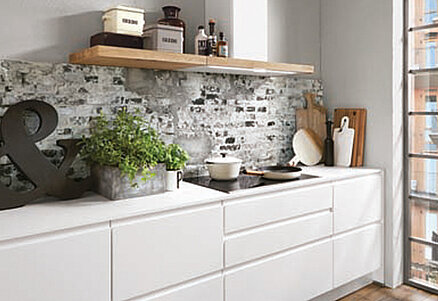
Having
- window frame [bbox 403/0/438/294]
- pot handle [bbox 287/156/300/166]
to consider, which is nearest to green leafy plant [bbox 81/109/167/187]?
pot handle [bbox 287/156/300/166]

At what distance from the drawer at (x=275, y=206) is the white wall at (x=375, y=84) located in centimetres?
69

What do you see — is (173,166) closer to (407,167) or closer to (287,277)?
(287,277)

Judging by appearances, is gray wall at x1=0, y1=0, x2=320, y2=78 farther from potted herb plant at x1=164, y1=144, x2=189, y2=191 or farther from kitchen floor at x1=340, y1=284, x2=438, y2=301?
kitchen floor at x1=340, y1=284, x2=438, y2=301

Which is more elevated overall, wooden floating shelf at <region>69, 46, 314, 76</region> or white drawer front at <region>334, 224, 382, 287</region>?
wooden floating shelf at <region>69, 46, 314, 76</region>

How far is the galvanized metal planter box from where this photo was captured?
79.7 inches

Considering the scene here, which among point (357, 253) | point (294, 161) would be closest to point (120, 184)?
point (294, 161)

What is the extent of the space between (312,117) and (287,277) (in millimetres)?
1413

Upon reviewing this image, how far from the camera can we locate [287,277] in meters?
2.50

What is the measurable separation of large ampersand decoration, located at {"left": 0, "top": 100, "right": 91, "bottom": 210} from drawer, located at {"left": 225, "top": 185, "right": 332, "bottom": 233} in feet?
2.65

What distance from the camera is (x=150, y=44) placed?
2252mm

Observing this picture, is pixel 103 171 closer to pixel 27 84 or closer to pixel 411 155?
pixel 27 84

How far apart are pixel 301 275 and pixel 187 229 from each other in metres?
0.98

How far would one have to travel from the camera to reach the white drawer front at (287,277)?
2.27m

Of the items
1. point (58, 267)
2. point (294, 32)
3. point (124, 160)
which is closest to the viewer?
point (58, 267)
